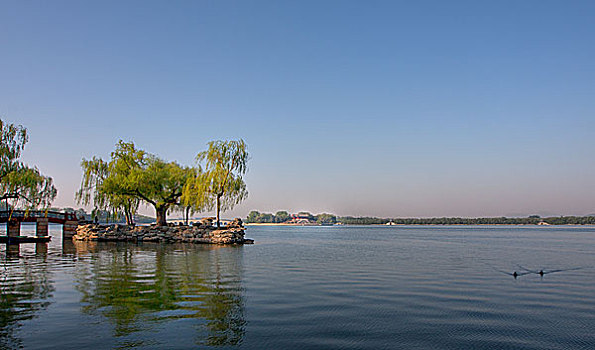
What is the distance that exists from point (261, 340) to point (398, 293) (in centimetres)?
674

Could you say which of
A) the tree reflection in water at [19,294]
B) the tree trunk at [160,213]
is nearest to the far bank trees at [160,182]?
the tree trunk at [160,213]

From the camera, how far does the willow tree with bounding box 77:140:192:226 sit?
132 ft

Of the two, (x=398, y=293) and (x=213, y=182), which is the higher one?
(x=213, y=182)

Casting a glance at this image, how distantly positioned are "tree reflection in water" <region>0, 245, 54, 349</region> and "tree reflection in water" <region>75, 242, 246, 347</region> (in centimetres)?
111

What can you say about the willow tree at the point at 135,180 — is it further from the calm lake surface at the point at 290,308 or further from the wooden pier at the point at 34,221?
the calm lake surface at the point at 290,308

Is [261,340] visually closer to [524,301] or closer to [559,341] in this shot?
[559,341]

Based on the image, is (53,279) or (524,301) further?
(53,279)

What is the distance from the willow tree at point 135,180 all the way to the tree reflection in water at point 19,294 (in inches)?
790

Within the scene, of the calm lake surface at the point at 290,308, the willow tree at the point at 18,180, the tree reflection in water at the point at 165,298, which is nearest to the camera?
the calm lake surface at the point at 290,308

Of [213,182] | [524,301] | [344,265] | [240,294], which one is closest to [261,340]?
[240,294]

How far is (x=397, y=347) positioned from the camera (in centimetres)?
759

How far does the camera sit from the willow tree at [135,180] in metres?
40.3

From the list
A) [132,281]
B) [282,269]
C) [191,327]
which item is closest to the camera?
[191,327]

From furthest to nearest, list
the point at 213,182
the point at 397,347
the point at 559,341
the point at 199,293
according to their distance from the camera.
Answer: the point at 213,182, the point at 199,293, the point at 559,341, the point at 397,347
